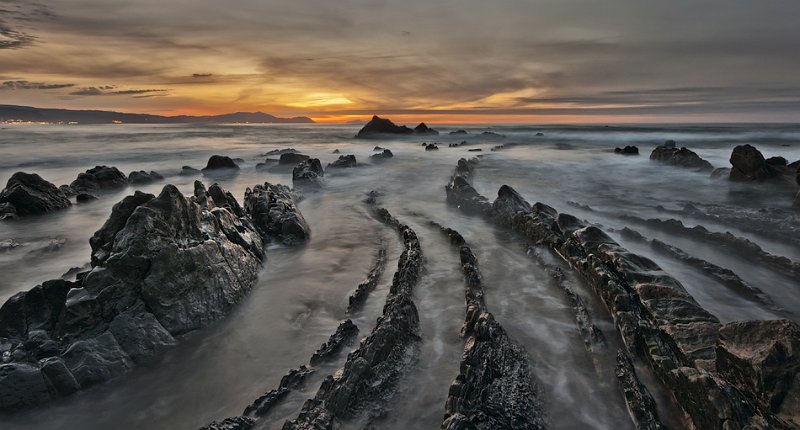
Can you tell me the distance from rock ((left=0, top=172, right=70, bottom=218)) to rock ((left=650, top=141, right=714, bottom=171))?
29080 mm

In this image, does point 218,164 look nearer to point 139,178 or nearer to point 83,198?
point 139,178

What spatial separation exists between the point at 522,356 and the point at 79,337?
546cm

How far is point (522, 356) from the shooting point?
16.8 ft

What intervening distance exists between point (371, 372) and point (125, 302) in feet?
11.6

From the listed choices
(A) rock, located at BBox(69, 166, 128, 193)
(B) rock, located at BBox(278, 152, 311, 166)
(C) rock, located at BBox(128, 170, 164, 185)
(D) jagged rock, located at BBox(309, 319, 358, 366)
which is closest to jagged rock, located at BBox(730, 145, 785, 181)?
(D) jagged rock, located at BBox(309, 319, 358, 366)

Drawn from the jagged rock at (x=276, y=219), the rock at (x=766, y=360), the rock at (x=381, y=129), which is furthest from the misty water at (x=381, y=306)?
the rock at (x=381, y=129)

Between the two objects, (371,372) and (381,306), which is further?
(381,306)

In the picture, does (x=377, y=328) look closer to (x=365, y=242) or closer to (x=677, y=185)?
(x=365, y=242)

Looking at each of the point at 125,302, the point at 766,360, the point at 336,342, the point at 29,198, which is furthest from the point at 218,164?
the point at 766,360

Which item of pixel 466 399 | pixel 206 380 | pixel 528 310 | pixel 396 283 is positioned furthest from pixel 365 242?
pixel 466 399

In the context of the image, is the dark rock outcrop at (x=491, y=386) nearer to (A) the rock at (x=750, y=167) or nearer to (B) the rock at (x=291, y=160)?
(A) the rock at (x=750, y=167)

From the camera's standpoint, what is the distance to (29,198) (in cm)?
1362

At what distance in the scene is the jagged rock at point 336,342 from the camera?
519 centimetres

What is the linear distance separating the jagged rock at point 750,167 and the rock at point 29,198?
2627 centimetres
